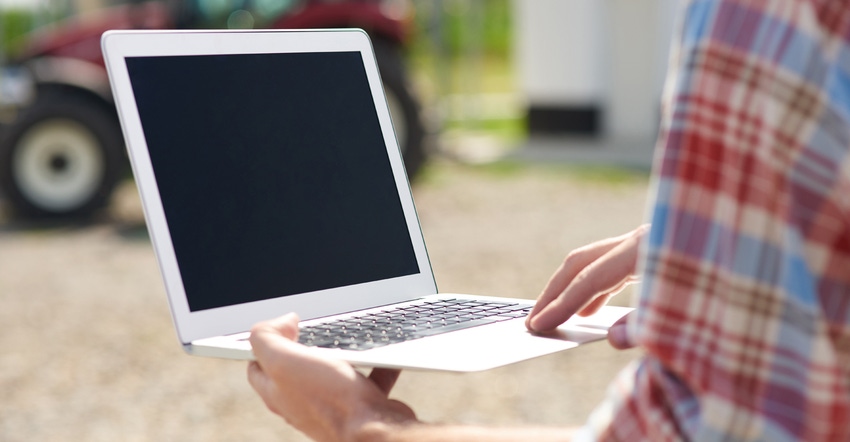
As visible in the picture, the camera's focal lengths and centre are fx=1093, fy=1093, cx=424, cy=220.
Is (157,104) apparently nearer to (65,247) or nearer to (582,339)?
(582,339)

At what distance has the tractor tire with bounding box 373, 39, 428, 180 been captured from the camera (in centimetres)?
802

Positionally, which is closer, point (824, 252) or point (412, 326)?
point (824, 252)

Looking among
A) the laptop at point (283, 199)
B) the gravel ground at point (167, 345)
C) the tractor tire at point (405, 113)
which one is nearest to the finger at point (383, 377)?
the laptop at point (283, 199)

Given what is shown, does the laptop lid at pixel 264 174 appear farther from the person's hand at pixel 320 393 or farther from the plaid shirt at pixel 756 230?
the plaid shirt at pixel 756 230

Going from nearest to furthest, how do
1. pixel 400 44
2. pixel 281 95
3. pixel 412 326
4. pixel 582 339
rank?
pixel 582 339, pixel 412 326, pixel 281 95, pixel 400 44

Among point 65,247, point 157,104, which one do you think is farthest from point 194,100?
point 65,247

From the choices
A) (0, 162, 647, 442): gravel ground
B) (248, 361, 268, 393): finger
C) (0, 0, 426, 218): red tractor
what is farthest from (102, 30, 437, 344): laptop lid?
(0, 0, 426, 218): red tractor

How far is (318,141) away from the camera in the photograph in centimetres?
127

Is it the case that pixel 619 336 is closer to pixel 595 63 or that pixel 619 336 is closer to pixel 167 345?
pixel 167 345

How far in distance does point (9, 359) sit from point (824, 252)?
4138 mm

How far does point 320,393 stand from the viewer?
0.90 meters

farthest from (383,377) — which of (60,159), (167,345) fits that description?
(60,159)

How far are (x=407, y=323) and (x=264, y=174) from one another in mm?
231

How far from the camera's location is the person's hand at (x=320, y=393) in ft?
2.93
